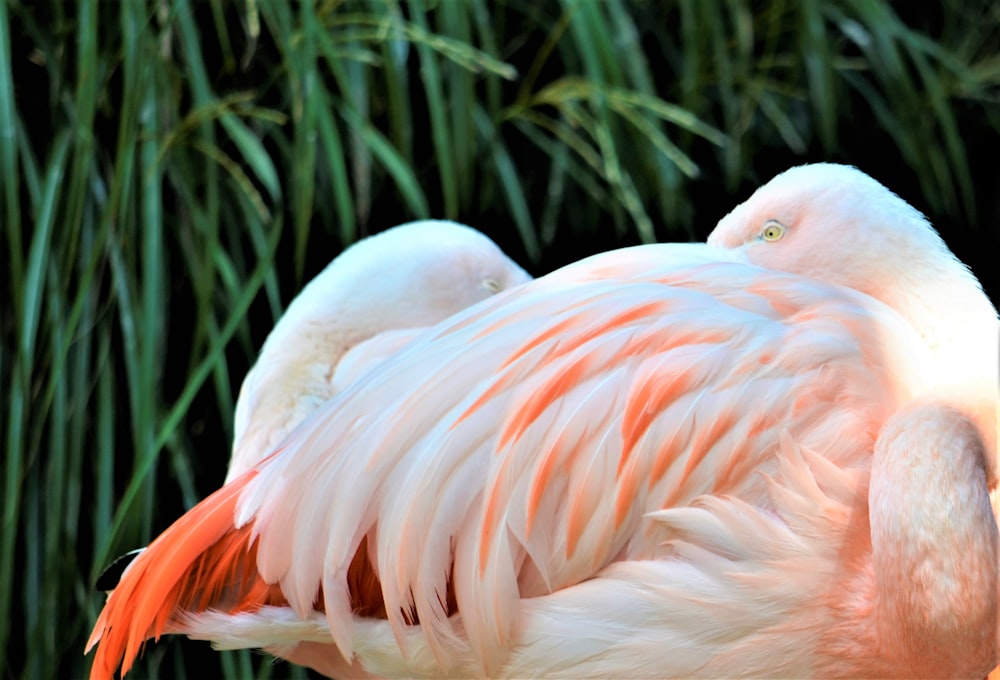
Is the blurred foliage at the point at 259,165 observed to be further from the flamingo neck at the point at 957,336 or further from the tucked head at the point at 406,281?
the flamingo neck at the point at 957,336

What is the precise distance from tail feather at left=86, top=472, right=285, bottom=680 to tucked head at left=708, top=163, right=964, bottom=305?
571 mm

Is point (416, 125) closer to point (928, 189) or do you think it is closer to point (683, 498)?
point (928, 189)

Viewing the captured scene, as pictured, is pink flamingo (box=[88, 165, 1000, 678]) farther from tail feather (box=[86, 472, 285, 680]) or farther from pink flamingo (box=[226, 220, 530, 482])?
pink flamingo (box=[226, 220, 530, 482])

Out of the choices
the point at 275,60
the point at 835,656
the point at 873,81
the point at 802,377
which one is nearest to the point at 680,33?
the point at 873,81

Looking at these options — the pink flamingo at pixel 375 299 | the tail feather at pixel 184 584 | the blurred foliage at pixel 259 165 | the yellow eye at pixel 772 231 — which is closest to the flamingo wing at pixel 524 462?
the tail feather at pixel 184 584

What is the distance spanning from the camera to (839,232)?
3.76ft

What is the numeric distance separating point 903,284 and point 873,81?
1443 millimetres

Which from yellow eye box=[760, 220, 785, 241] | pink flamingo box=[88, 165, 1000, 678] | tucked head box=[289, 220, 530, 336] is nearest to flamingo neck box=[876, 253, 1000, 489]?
pink flamingo box=[88, 165, 1000, 678]

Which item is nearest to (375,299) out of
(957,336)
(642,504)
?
(642,504)

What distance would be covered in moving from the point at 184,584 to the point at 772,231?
25.8 inches

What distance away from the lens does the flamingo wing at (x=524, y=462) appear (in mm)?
1018

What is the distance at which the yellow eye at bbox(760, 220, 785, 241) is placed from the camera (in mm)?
1185

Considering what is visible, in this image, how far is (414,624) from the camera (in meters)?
1.05

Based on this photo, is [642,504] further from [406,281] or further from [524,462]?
[406,281]
